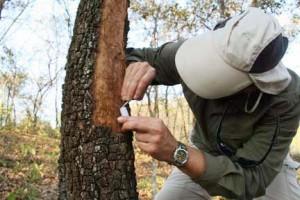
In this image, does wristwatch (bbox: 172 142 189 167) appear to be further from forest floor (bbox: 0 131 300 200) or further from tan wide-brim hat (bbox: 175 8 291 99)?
forest floor (bbox: 0 131 300 200)

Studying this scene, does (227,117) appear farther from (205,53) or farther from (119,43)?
(119,43)

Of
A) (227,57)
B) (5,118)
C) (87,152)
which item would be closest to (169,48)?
(227,57)

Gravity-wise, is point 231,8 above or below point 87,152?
above

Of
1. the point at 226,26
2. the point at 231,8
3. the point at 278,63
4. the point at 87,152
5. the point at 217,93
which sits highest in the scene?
the point at 231,8

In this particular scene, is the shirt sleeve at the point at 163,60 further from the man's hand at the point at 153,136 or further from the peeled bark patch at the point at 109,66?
the man's hand at the point at 153,136

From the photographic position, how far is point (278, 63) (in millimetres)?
1753

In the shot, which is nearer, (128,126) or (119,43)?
(128,126)

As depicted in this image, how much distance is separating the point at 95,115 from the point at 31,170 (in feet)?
16.7

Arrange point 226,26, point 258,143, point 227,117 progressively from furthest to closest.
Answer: point 227,117 < point 258,143 < point 226,26

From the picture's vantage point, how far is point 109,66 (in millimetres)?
1760

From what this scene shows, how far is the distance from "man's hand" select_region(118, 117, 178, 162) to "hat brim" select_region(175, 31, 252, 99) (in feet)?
0.84

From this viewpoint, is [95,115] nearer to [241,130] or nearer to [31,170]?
[241,130]

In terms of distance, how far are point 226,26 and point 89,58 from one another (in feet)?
1.72

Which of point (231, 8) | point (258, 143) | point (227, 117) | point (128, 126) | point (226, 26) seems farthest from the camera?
point (231, 8)
